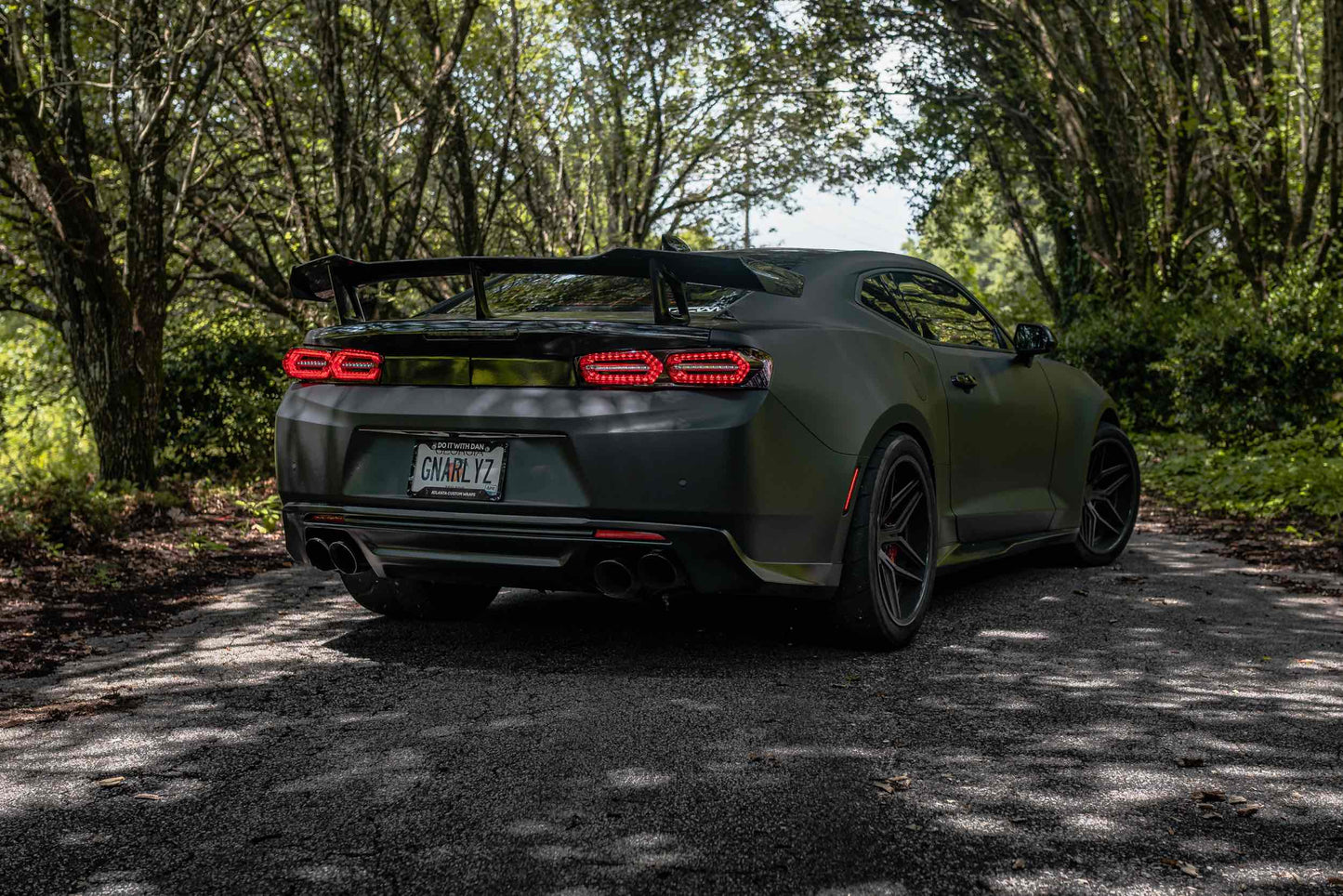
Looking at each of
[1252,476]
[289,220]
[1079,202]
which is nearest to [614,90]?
[1079,202]

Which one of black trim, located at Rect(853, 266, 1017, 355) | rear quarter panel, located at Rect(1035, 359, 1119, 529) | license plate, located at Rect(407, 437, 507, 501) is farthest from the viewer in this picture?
rear quarter panel, located at Rect(1035, 359, 1119, 529)

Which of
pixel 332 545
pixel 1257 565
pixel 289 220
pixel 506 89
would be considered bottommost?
pixel 1257 565

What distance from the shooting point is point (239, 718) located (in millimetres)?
4012

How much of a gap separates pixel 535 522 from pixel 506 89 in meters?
16.0

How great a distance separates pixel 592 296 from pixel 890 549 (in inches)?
62.2

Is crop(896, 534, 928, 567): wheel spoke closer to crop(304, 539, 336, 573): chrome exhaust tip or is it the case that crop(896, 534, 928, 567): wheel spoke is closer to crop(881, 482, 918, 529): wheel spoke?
crop(881, 482, 918, 529): wheel spoke

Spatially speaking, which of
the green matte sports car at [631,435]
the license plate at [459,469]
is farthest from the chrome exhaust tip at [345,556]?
the license plate at [459,469]

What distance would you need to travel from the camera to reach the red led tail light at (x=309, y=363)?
15.8ft

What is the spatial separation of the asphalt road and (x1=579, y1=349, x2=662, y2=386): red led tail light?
1.06m

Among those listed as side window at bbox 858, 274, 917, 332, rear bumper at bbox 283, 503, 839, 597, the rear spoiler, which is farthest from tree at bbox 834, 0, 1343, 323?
rear bumper at bbox 283, 503, 839, 597

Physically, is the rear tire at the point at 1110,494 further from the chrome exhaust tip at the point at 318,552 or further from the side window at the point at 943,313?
the chrome exhaust tip at the point at 318,552

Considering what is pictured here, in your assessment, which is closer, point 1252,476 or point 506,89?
point 1252,476

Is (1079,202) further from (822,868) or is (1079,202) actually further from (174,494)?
(822,868)

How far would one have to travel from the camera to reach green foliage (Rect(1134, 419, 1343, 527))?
32.9ft
